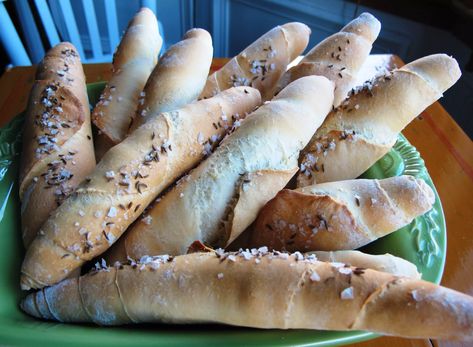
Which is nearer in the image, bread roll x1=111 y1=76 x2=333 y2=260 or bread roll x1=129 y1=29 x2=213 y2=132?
bread roll x1=111 y1=76 x2=333 y2=260

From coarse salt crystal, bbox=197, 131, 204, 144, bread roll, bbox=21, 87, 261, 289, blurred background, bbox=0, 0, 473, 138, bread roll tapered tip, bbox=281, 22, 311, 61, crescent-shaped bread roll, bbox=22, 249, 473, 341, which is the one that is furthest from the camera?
blurred background, bbox=0, 0, 473, 138

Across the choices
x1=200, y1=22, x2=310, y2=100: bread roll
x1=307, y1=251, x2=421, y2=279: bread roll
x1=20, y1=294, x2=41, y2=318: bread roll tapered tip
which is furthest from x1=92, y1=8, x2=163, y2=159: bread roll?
x1=307, y1=251, x2=421, y2=279: bread roll

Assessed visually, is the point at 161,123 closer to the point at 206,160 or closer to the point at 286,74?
the point at 206,160

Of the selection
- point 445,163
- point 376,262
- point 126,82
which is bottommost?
point 445,163

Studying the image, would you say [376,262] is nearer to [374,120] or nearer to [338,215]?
[338,215]

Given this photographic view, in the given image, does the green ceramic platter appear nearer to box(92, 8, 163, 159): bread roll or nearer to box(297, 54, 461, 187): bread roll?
box(297, 54, 461, 187): bread roll

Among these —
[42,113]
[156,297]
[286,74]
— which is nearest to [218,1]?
[286,74]

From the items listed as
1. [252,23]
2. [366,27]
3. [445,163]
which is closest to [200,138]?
[366,27]
